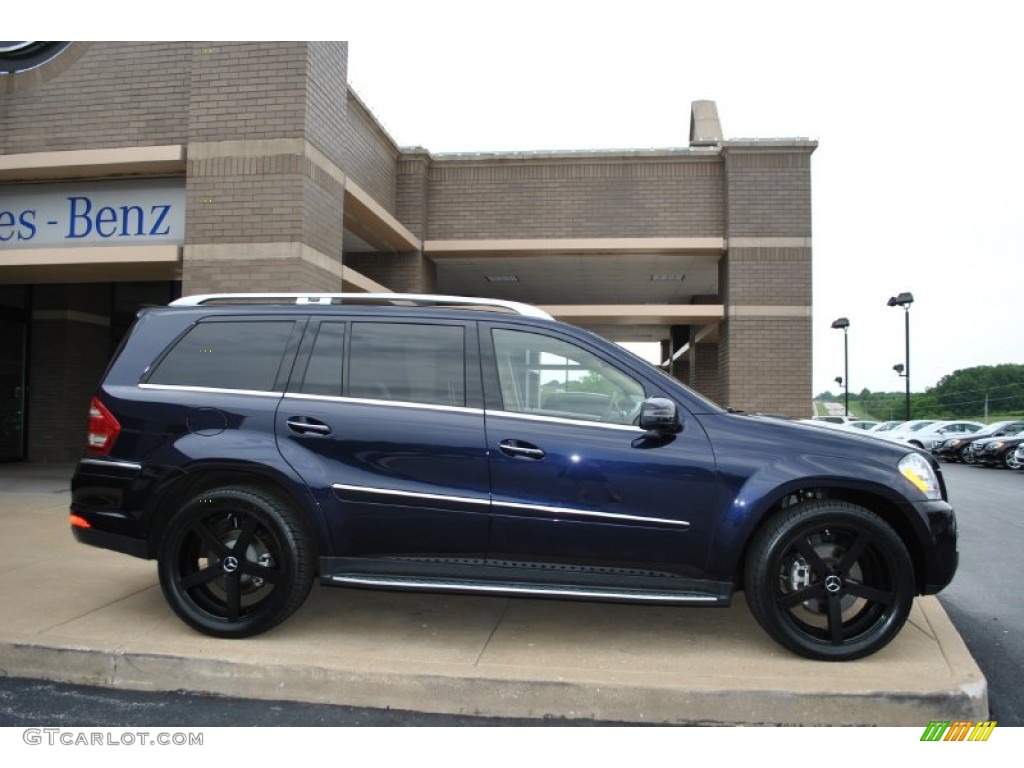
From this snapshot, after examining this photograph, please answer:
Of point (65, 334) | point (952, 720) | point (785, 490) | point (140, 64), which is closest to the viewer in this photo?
point (952, 720)

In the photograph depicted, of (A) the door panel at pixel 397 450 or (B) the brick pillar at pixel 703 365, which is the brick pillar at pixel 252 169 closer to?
(A) the door panel at pixel 397 450

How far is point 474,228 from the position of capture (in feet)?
42.4

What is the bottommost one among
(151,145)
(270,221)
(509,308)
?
(509,308)

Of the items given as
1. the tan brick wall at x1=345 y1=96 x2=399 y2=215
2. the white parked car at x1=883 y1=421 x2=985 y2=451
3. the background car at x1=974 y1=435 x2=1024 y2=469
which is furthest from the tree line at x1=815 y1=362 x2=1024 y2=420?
the tan brick wall at x1=345 y1=96 x2=399 y2=215

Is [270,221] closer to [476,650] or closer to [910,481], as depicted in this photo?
[476,650]

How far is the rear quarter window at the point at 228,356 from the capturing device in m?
4.03

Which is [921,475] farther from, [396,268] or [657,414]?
[396,268]

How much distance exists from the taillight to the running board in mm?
1610

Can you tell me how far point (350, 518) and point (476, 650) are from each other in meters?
0.97

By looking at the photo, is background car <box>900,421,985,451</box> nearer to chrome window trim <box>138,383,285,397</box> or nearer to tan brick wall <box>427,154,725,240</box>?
tan brick wall <box>427,154,725,240</box>

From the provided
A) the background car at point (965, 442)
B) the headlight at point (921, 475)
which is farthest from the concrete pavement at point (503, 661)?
the background car at point (965, 442)

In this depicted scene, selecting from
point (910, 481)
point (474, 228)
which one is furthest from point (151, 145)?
point (910, 481)

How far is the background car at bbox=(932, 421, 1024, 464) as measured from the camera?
23.0 meters

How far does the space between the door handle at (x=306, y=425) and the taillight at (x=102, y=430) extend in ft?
3.36
